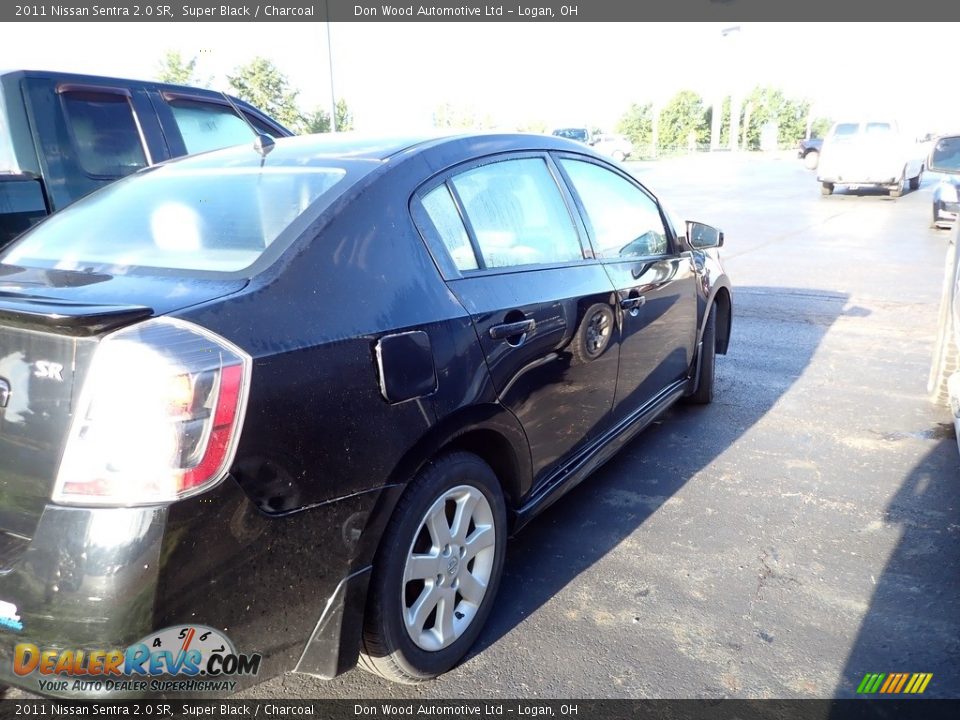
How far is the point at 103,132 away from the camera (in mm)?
5012

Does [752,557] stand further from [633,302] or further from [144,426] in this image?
[144,426]

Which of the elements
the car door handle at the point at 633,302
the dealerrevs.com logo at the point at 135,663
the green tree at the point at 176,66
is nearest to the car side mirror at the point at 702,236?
the car door handle at the point at 633,302

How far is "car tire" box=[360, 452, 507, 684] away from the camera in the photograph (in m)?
2.16

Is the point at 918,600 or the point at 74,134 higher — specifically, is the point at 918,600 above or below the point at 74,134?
below

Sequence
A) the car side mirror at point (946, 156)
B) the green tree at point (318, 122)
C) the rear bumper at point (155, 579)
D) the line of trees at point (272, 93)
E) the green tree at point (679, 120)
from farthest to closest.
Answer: the green tree at point (679, 120) < the line of trees at point (272, 93) < the green tree at point (318, 122) < the car side mirror at point (946, 156) < the rear bumper at point (155, 579)

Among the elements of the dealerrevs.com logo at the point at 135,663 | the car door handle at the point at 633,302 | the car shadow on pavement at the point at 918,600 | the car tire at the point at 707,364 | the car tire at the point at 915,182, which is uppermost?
the car door handle at the point at 633,302

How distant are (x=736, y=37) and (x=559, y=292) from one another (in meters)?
60.1

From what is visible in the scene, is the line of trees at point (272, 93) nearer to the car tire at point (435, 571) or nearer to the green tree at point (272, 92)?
the green tree at point (272, 92)

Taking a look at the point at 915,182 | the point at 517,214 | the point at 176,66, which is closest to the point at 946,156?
the point at 517,214

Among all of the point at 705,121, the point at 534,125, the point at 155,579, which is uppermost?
the point at 534,125

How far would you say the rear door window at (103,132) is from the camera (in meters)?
4.88

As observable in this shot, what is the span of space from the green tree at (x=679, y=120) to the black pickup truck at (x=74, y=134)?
178 ft

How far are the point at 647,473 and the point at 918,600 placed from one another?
1.42 metres
